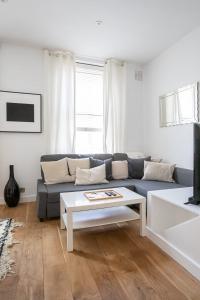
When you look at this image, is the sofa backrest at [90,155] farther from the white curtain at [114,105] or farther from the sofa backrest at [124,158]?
the white curtain at [114,105]

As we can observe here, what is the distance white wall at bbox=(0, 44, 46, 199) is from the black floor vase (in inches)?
7.8

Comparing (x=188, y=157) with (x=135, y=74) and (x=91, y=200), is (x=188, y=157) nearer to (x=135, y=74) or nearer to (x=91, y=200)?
(x=91, y=200)

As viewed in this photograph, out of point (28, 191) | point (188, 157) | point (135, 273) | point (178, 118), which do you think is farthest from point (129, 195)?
point (28, 191)

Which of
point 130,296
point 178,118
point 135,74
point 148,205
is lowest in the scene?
point 130,296

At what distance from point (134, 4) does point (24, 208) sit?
3.22 meters

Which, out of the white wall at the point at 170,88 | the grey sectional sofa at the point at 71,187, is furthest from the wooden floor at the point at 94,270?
the white wall at the point at 170,88

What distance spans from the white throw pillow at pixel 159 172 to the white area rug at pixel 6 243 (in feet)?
6.70

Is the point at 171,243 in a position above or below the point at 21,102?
below

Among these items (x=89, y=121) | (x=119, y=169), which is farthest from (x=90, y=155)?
(x=89, y=121)

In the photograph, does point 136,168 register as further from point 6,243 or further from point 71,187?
point 6,243

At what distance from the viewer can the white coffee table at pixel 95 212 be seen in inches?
76.7

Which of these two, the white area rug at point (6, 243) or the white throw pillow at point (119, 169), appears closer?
the white area rug at point (6, 243)

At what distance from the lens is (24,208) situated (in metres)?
3.17

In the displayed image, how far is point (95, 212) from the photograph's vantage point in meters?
2.40
